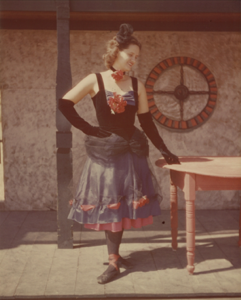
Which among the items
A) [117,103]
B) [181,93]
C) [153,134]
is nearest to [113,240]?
[153,134]

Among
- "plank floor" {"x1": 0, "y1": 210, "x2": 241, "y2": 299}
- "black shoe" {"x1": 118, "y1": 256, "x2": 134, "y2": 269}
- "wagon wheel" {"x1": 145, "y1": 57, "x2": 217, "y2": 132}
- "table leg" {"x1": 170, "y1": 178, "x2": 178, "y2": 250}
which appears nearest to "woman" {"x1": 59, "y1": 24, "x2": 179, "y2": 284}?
"black shoe" {"x1": 118, "y1": 256, "x2": 134, "y2": 269}

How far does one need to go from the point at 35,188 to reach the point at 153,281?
2.72 meters

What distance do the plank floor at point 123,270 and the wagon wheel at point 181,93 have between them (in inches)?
52.8

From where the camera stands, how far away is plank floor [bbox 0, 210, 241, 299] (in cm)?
308

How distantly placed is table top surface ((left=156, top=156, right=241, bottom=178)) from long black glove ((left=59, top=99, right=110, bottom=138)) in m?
0.66

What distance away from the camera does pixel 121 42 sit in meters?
3.27

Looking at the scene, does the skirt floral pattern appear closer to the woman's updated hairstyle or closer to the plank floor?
the plank floor

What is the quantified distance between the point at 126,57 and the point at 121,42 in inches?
5.2

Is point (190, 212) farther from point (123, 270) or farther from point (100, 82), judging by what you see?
point (100, 82)

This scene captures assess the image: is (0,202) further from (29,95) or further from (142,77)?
(142,77)

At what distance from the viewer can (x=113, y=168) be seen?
326 centimetres

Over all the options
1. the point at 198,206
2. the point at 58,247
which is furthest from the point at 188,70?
the point at 58,247

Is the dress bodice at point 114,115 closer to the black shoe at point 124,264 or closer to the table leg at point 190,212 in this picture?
the table leg at point 190,212

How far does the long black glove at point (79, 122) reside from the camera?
328 centimetres
